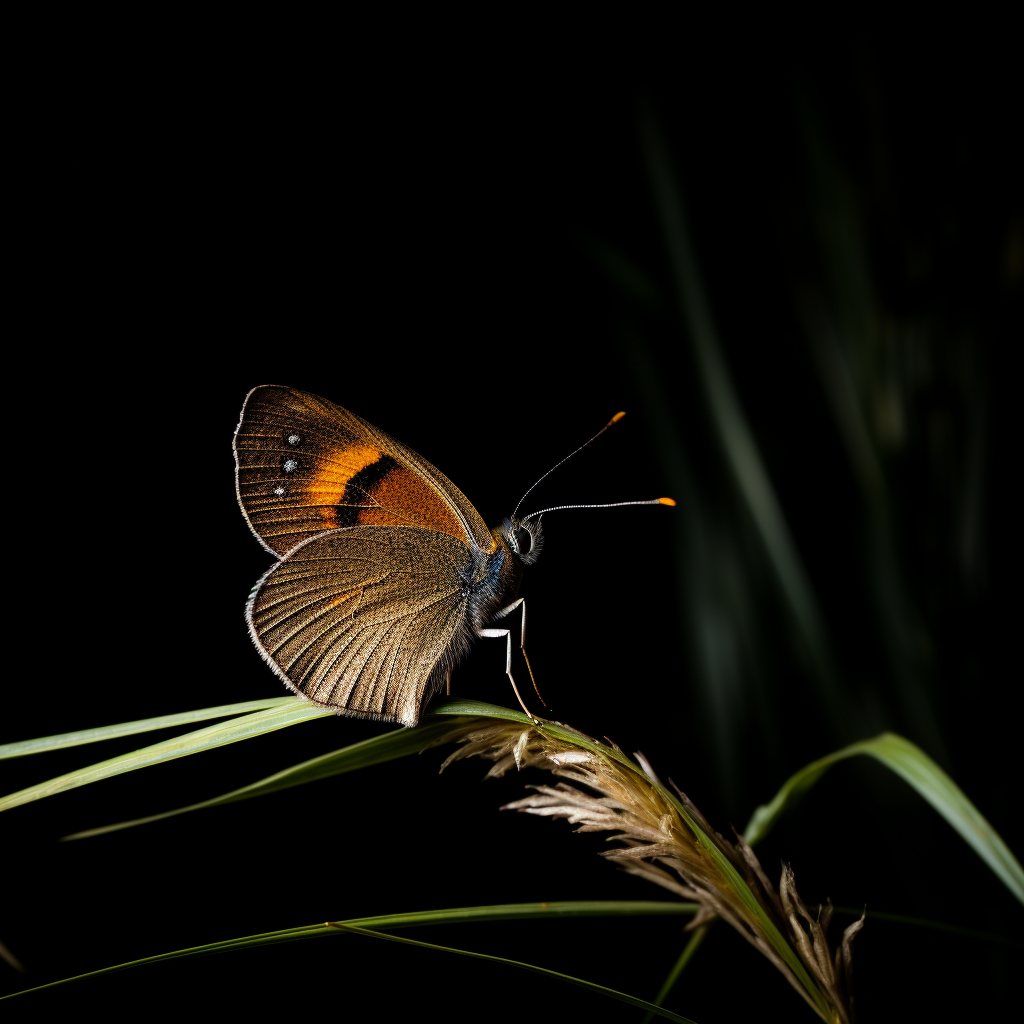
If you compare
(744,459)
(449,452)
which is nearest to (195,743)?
(744,459)

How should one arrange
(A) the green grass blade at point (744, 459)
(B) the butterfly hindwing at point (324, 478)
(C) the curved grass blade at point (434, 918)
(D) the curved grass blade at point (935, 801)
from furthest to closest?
1. (A) the green grass blade at point (744, 459)
2. (B) the butterfly hindwing at point (324, 478)
3. (D) the curved grass blade at point (935, 801)
4. (C) the curved grass blade at point (434, 918)

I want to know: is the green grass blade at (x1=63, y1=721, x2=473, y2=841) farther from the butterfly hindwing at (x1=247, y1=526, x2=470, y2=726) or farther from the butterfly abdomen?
the butterfly abdomen

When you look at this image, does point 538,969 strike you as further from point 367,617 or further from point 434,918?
point 367,617

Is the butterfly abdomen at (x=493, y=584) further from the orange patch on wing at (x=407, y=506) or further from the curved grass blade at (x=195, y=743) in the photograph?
the curved grass blade at (x=195, y=743)

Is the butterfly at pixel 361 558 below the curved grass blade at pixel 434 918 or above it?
above

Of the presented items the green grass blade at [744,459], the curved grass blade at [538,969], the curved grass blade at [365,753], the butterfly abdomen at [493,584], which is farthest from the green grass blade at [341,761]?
the green grass blade at [744,459]

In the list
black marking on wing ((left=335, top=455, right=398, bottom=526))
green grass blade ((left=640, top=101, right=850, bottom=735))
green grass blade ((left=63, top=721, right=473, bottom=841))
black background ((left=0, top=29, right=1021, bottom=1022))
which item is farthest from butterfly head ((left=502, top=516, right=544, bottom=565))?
black background ((left=0, top=29, right=1021, bottom=1022))

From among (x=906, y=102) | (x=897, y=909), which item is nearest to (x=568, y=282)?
(x=906, y=102)
